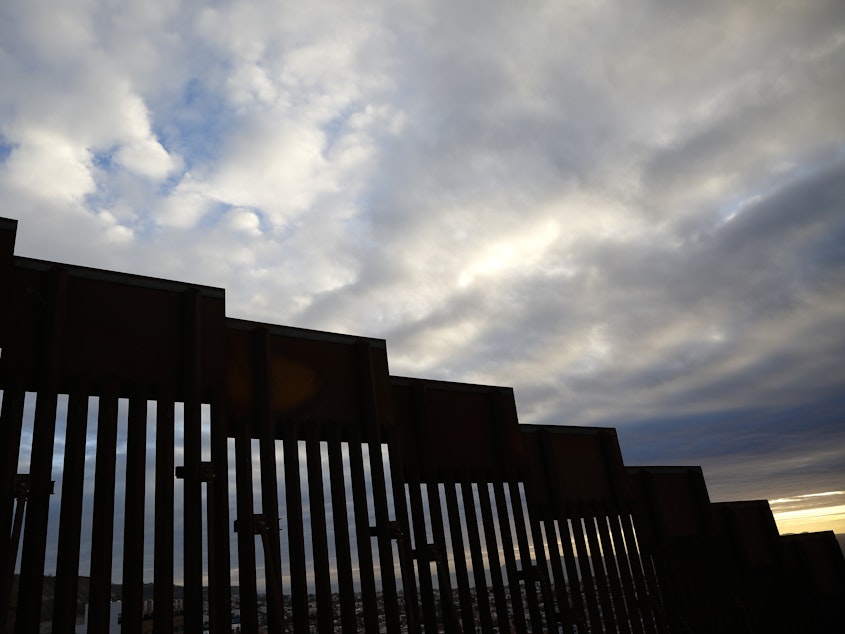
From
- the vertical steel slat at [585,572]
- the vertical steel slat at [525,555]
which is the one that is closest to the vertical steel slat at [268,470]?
the vertical steel slat at [525,555]

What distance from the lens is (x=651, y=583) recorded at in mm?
13391

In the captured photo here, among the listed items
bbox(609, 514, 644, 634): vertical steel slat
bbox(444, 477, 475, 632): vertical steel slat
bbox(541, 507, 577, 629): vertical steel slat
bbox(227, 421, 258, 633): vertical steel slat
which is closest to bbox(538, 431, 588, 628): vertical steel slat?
bbox(541, 507, 577, 629): vertical steel slat

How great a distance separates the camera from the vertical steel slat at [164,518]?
661 cm

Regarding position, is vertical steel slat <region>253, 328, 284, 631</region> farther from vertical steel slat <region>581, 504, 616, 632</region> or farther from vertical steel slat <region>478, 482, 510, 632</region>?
vertical steel slat <region>581, 504, 616, 632</region>

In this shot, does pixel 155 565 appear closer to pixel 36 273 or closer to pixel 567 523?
pixel 36 273

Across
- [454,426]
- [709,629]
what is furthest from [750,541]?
[454,426]

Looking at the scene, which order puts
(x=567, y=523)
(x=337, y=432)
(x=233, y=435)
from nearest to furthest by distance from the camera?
1. (x=233, y=435)
2. (x=337, y=432)
3. (x=567, y=523)

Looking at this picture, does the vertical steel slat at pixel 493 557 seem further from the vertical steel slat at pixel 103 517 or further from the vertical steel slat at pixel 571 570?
the vertical steel slat at pixel 103 517

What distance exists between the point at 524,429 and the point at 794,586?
11.5 meters

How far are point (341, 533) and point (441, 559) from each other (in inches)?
77.0

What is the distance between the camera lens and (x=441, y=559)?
31.3ft

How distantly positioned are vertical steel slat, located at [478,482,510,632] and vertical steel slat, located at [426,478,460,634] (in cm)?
91

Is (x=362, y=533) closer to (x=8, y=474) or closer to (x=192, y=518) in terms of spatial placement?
(x=192, y=518)

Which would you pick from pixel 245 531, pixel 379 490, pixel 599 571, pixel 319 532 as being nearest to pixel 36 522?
pixel 245 531
